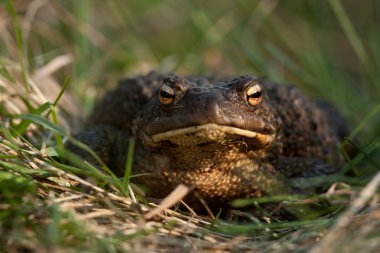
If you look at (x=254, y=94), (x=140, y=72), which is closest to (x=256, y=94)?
(x=254, y=94)

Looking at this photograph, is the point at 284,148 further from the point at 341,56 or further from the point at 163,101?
the point at 341,56

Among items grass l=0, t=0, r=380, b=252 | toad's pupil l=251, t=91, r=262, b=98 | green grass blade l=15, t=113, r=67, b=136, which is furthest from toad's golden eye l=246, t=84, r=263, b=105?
green grass blade l=15, t=113, r=67, b=136

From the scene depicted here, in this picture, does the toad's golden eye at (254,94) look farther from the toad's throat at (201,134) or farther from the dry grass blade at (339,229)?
the dry grass blade at (339,229)

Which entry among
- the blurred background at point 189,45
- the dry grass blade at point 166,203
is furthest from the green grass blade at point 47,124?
the blurred background at point 189,45

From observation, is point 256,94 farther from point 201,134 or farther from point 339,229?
point 339,229

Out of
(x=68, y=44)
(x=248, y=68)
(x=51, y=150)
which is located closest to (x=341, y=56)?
(x=248, y=68)
